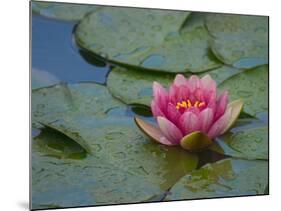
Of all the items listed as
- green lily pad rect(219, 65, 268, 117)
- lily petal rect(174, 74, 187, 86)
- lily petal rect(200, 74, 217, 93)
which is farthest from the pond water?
green lily pad rect(219, 65, 268, 117)

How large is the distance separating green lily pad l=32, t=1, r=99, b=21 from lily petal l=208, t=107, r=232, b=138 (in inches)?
28.4

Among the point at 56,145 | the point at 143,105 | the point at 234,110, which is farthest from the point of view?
the point at 234,110

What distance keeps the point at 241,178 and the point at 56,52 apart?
0.99 m

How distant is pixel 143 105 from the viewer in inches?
81.9

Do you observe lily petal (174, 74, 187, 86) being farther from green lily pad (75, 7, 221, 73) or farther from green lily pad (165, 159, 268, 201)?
green lily pad (165, 159, 268, 201)

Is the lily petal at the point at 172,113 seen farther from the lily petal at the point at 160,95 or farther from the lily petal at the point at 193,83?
the lily petal at the point at 193,83

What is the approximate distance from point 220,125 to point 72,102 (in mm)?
658

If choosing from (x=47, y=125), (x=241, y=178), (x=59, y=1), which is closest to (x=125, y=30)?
(x=59, y=1)

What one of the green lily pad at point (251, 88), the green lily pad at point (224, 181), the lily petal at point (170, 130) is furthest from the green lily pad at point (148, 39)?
the green lily pad at point (224, 181)

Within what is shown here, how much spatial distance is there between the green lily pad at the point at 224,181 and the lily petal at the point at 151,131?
0.64 ft

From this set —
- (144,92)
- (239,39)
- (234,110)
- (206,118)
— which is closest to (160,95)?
(144,92)

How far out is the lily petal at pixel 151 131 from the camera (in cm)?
207

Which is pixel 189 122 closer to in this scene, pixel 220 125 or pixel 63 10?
pixel 220 125

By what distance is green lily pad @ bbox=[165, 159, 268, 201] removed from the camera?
2123 millimetres
